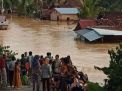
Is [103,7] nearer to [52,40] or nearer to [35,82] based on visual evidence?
[52,40]

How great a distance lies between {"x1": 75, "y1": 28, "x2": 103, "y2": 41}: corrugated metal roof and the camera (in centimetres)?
3163

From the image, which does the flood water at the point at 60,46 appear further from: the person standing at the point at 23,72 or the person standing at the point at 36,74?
the person standing at the point at 36,74

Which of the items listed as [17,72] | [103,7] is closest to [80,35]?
[103,7]

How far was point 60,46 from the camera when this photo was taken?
29.6m

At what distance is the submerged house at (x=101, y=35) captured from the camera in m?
31.8

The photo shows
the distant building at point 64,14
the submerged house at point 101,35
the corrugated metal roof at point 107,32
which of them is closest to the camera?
the submerged house at point 101,35

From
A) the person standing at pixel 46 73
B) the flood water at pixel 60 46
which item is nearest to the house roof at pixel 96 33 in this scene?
the flood water at pixel 60 46

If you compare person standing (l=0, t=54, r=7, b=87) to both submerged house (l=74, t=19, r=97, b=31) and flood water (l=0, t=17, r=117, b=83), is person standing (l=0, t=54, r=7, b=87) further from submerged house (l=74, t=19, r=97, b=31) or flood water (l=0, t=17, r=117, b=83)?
submerged house (l=74, t=19, r=97, b=31)

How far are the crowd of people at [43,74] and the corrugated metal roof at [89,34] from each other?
20.0 meters

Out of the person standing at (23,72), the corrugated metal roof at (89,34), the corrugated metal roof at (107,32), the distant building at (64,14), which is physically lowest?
the distant building at (64,14)

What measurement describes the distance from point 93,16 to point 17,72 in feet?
116

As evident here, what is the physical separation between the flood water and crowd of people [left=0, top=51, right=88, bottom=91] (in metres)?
6.12

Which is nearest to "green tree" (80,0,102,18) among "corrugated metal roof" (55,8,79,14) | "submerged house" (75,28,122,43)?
"corrugated metal roof" (55,8,79,14)

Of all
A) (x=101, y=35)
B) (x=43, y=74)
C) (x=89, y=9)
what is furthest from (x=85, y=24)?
(x=43, y=74)
